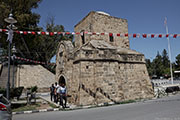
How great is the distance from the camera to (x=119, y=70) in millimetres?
11531

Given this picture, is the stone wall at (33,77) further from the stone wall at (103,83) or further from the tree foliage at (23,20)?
the stone wall at (103,83)

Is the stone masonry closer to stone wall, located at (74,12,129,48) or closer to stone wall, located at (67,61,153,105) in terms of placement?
stone wall, located at (74,12,129,48)

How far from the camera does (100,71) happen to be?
33.0ft

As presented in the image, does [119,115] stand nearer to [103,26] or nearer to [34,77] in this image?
[103,26]

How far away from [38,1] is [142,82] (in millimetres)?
20823

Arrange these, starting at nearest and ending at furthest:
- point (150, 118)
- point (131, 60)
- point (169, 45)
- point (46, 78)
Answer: point (150, 118) → point (131, 60) → point (169, 45) → point (46, 78)

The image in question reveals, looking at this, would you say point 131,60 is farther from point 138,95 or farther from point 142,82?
point 138,95

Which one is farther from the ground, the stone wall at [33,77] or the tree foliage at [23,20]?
the tree foliage at [23,20]

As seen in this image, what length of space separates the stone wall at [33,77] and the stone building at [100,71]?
9.37m

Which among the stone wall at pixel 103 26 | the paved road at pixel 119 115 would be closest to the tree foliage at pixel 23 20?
the stone wall at pixel 103 26

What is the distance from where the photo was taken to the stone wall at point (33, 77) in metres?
20.6

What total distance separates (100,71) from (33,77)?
604 inches

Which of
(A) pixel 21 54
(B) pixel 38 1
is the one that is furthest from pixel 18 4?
(A) pixel 21 54

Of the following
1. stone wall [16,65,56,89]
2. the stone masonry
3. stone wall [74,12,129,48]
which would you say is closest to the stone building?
stone wall [74,12,129,48]
